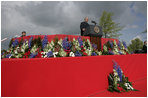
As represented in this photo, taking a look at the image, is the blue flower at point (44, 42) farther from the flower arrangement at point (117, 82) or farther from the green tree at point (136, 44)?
the green tree at point (136, 44)

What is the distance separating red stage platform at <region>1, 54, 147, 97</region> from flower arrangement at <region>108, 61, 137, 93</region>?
11cm

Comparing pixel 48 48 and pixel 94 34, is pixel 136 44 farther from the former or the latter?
pixel 48 48

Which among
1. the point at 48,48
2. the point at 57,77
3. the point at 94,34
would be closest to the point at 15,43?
the point at 48,48

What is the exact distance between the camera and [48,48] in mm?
3584

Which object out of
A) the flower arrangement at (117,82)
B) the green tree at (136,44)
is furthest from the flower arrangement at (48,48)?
the green tree at (136,44)

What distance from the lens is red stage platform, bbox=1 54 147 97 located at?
5.64ft

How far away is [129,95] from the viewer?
2447 mm

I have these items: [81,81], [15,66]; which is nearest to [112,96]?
[81,81]

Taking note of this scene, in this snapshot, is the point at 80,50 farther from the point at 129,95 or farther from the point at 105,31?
the point at 105,31

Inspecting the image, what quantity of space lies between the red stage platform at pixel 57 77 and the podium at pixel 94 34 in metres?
1.72

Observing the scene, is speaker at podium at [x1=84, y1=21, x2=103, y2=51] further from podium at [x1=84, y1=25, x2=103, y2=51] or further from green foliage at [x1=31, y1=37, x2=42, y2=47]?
green foliage at [x1=31, y1=37, x2=42, y2=47]

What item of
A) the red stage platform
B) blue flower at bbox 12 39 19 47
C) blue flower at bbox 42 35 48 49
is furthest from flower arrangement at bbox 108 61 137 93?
blue flower at bbox 12 39 19 47

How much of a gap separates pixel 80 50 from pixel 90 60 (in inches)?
59.5

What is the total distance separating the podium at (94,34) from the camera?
15.3 ft
